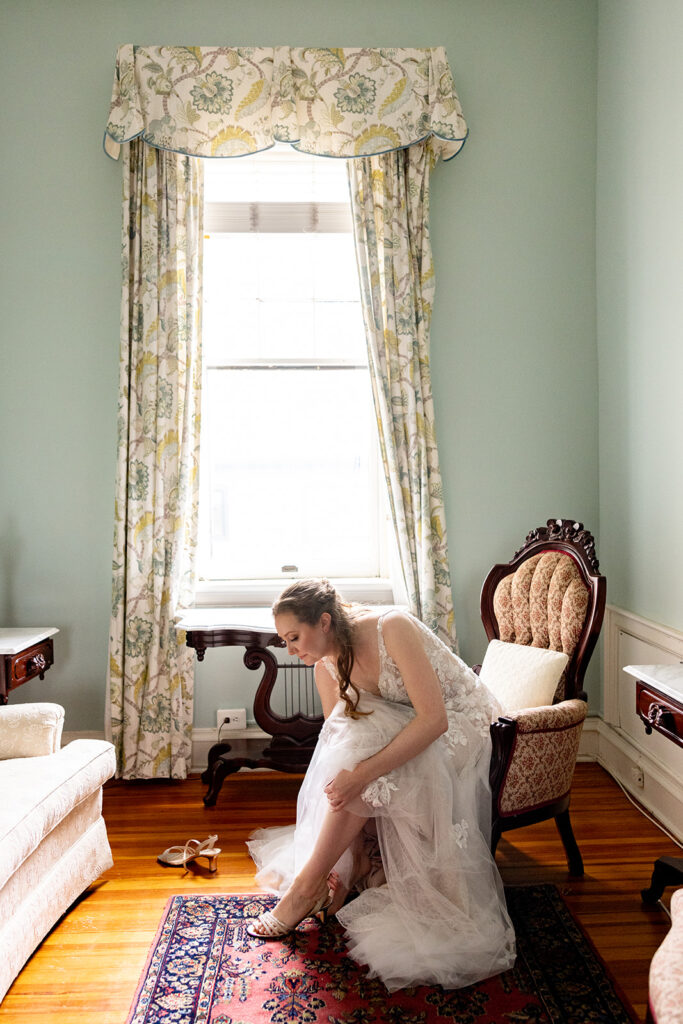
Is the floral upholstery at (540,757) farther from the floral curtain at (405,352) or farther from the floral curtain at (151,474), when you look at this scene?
the floral curtain at (151,474)

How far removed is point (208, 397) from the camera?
13.3 ft

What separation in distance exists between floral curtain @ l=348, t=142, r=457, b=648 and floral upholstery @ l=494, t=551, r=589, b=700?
0.55 m

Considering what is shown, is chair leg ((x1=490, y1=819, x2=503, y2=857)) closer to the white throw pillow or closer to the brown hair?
the white throw pillow

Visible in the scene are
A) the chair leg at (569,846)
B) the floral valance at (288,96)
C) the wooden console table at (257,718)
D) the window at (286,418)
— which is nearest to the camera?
the chair leg at (569,846)

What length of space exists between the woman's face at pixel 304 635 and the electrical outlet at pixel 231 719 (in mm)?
1523

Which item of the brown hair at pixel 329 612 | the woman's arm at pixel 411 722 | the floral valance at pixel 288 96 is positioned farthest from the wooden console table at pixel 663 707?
the floral valance at pixel 288 96

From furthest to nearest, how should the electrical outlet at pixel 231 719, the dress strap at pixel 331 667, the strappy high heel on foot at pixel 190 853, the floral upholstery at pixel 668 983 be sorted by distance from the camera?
the electrical outlet at pixel 231 719, the strappy high heel on foot at pixel 190 853, the dress strap at pixel 331 667, the floral upholstery at pixel 668 983

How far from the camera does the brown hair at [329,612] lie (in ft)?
7.92

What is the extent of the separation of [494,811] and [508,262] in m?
2.49

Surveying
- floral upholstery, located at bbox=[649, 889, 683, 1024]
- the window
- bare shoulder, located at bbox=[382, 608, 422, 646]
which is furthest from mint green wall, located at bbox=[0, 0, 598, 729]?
floral upholstery, located at bbox=[649, 889, 683, 1024]

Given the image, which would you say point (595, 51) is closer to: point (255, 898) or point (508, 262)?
point (508, 262)

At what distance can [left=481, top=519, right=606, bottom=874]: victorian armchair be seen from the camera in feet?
8.25

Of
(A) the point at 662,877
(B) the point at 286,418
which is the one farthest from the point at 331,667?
(B) the point at 286,418

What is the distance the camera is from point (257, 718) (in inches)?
138
